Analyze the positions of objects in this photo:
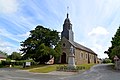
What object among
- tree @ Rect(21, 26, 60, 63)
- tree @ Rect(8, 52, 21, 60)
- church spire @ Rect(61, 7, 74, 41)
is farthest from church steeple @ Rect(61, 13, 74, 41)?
tree @ Rect(8, 52, 21, 60)

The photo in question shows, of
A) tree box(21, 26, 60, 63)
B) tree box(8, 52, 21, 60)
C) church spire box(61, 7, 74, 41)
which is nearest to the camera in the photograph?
tree box(21, 26, 60, 63)

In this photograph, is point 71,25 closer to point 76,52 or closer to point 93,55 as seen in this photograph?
point 76,52

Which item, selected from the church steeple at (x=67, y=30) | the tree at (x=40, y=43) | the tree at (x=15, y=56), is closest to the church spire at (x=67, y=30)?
the church steeple at (x=67, y=30)

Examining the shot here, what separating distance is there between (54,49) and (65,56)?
9.75 meters

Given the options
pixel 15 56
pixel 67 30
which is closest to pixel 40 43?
pixel 67 30

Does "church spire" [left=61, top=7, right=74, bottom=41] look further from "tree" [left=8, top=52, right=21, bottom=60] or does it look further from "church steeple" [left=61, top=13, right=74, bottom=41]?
"tree" [left=8, top=52, right=21, bottom=60]

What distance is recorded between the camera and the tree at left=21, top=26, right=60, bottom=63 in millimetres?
42934

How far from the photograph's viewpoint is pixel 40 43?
4541cm

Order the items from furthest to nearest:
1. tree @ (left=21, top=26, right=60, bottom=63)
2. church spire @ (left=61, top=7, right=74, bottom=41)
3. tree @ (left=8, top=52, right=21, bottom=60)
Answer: tree @ (left=8, top=52, right=21, bottom=60)
church spire @ (left=61, top=7, right=74, bottom=41)
tree @ (left=21, top=26, right=60, bottom=63)

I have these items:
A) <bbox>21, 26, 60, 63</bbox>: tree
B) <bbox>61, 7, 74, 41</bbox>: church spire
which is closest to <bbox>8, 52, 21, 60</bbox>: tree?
<bbox>61, 7, 74, 41</bbox>: church spire

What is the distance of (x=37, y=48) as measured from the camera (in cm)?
4391

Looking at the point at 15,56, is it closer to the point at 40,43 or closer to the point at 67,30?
the point at 67,30

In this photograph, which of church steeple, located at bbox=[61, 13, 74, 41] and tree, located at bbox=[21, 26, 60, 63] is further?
church steeple, located at bbox=[61, 13, 74, 41]

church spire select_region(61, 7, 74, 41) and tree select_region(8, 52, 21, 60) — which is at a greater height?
church spire select_region(61, 7, 74, 41)
